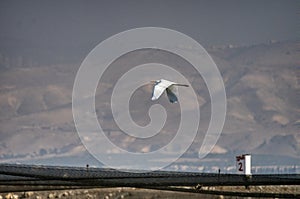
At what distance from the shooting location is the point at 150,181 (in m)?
84.1

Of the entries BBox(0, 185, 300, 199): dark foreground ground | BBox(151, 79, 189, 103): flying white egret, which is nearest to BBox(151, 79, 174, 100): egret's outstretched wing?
BBox(151, 79, 189, 103): flying white egret

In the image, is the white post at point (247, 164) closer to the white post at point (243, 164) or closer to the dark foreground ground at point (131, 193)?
the white post at point (243, 164)

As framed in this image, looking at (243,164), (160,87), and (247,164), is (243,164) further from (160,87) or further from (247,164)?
(160,87)

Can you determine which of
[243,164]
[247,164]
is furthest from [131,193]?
[243,164]

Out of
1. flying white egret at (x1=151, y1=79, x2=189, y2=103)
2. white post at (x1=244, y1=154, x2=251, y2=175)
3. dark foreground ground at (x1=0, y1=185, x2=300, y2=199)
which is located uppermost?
flying white egret at (x1=151, y1=79, x2=189, y2=103)

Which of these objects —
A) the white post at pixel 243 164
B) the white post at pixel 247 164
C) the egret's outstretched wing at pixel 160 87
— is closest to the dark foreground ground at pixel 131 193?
the white post at pixel 247 164

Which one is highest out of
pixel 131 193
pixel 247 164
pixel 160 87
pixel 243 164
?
pixel 160 87

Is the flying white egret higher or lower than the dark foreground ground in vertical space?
higher

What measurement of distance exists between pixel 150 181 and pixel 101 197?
4.87 meters

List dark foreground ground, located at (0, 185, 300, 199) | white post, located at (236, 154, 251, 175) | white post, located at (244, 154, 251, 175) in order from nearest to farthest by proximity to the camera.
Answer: dark foreground ground, located at (0, 185, 300, 199) < white post, located at (244, 154, 251, 175) < white post, located at (236, 154, 251, 175)

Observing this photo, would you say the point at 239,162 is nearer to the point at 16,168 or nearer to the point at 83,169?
the point at 83,169

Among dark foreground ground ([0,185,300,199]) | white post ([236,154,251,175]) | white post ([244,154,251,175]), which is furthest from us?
white post ([236,154,251,175])

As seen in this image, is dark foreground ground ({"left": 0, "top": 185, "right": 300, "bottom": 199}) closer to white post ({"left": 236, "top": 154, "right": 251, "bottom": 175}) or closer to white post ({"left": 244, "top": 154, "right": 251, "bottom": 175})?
white post ({"left": 244, "top": 154, "right": 251, "bottom": 175})

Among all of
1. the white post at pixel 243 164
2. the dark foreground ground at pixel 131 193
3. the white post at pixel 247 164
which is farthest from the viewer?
the white post at pixel 243 164
